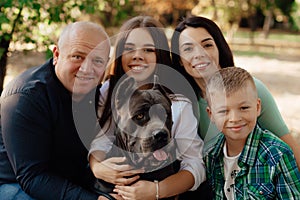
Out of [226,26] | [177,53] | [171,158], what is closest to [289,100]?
[177,53]

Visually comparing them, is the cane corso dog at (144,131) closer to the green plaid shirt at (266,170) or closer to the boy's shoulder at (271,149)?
the green plaid shirt at (266,170)

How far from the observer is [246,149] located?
3238mm

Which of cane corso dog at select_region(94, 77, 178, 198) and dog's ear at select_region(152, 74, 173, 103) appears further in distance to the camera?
dog's ear at select_region(152, 74, 173, 103)

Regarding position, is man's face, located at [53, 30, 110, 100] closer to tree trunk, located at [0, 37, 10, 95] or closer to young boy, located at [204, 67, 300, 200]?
young boy, located at [204, 67, 300, 200]

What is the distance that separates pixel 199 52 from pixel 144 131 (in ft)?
3.87

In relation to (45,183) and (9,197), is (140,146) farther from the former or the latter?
(9,197)

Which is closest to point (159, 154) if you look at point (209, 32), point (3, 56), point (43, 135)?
point (43, 135)

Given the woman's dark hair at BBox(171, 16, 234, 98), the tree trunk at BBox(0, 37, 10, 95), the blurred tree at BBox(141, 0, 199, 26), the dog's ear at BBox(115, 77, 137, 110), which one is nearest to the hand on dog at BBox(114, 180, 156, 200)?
the dog's ear at BBox(115, 77, 137, 110)

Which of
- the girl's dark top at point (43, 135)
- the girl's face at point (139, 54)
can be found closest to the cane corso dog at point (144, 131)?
the girl's dark top at point (43, 135)

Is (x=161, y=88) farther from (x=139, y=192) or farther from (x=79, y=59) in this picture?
(x=139, y=192)

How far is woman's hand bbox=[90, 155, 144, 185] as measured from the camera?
3314 mm

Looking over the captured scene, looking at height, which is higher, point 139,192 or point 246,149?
point 246,149

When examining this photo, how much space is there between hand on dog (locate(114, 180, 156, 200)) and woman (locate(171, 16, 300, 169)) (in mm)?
808

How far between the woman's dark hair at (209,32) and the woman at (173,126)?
17cm
